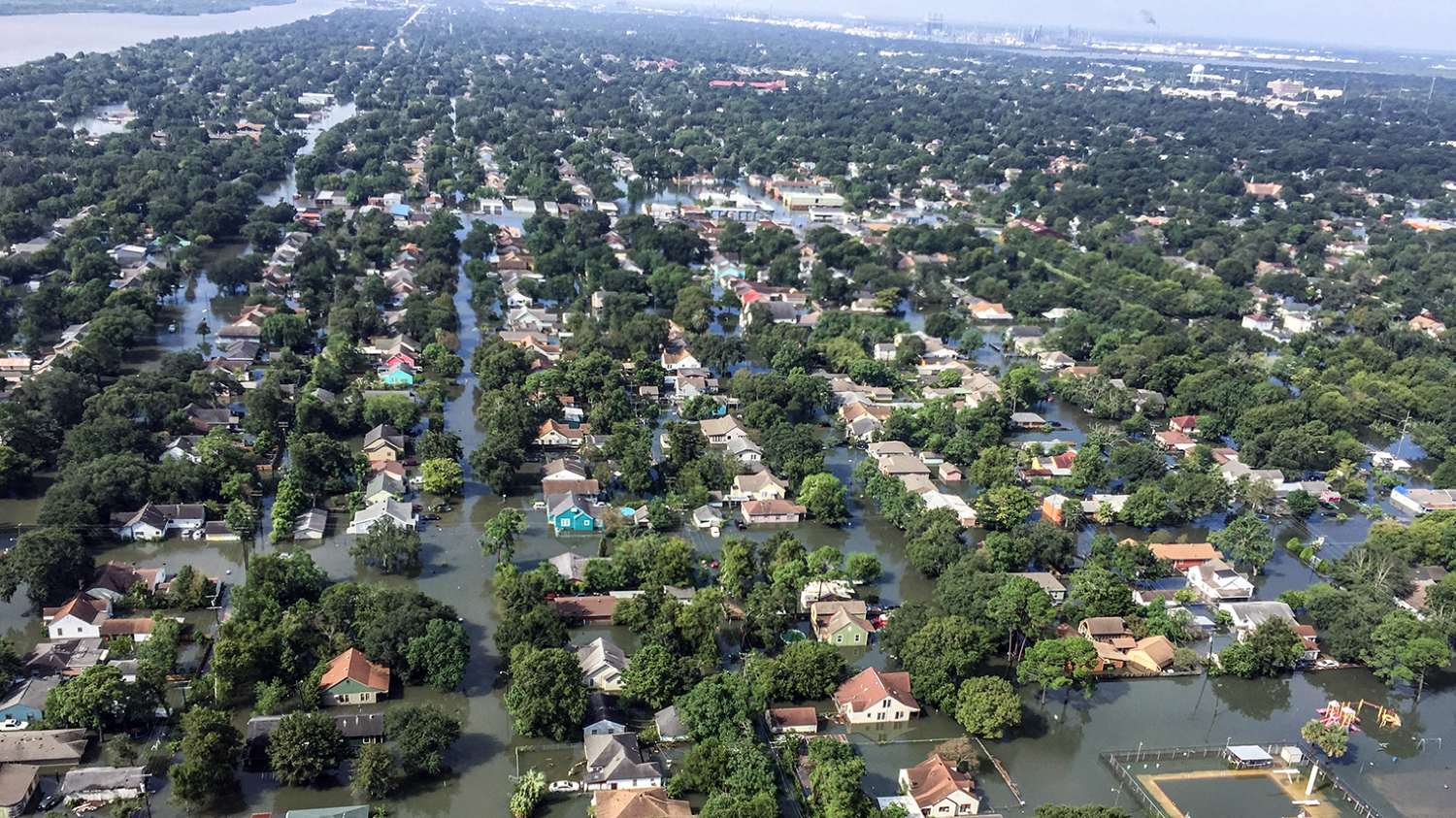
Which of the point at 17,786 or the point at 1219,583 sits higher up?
the point at 1219,583

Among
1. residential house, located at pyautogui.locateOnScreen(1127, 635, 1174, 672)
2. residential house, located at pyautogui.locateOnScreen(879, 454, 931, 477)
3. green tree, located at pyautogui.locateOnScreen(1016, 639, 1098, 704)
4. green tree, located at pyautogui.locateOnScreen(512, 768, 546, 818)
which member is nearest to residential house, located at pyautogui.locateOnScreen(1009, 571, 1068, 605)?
residential house, located at pyautogui.locateOnScreen(1127, 635, 1174, 672)

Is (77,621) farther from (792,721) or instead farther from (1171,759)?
(1171,759)

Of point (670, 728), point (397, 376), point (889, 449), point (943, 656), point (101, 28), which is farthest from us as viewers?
point (101, 28)


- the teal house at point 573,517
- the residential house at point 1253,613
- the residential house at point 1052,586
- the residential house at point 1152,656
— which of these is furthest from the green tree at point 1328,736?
the teal house at point 573,517

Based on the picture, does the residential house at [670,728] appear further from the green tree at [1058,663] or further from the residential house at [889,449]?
the residential house at [889,449]

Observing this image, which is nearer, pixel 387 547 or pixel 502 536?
pixel 387 547

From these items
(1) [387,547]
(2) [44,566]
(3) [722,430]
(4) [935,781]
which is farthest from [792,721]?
(2) [44,566]

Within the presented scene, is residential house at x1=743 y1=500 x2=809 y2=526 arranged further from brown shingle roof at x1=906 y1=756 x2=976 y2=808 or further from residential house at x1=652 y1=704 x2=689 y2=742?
brown shingle roof at x1=906 y1=756 x2=976 y2=808
